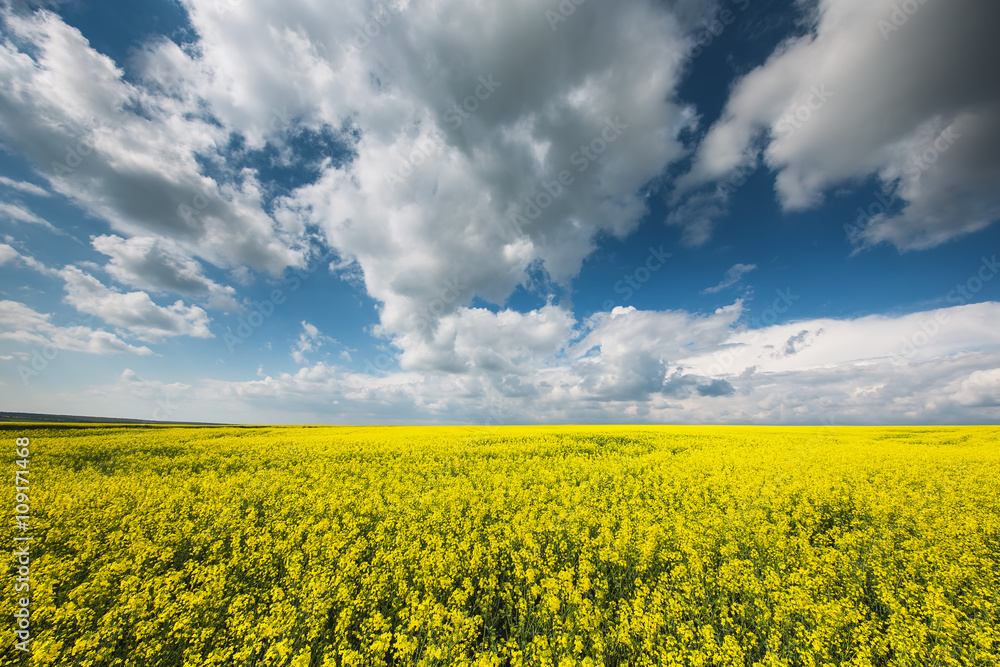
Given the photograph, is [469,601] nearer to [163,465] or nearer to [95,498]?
[95,498]

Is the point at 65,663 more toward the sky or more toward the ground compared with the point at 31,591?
more toward the ground

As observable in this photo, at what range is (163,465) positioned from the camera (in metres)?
16.0

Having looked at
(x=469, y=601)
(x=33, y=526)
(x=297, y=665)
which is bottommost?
(x=469, y=601)

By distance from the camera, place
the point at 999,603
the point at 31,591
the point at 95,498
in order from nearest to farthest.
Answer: the point at 31,591
the point at 999,603
the point at 95,498

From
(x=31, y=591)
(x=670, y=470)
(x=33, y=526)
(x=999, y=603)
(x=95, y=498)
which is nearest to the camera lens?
(x=31, y=591)

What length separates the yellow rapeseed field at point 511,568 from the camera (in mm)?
5832

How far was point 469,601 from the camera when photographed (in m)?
7.57

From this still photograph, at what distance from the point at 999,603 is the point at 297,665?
13.8m

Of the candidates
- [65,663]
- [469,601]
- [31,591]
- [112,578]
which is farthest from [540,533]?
[31,591]

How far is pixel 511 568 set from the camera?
8211 mm

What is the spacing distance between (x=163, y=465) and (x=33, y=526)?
8.22 m

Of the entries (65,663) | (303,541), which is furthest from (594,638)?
(65,663)

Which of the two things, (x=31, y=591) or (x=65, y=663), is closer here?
A: (x=65, y=663)

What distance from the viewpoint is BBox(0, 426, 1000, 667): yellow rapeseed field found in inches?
230
